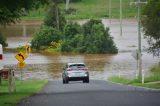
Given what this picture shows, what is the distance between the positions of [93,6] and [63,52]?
2538 inches

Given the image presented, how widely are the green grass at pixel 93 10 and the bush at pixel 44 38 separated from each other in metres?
31.3

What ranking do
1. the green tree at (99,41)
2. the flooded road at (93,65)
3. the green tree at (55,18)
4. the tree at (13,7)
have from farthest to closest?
the green tree at (55,18)
the green tree at (99,41)
the flooded road at (93,65)
the tree at (13,7)

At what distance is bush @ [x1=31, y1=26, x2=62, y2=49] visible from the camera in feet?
357

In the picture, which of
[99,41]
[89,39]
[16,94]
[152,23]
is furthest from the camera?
[89,39]

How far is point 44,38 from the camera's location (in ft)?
359

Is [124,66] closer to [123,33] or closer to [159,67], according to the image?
[159,67]

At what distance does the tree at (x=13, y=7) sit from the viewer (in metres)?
23.9

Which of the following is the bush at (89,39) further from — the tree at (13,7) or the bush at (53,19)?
the tree at (13,7)

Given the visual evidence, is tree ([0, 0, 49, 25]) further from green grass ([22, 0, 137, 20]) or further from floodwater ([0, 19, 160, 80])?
green grass ([22, 0, 137, 20])

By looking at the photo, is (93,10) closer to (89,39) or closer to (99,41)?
(89,39)

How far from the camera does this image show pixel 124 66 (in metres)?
76.3


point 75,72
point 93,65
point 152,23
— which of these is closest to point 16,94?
point 75,72

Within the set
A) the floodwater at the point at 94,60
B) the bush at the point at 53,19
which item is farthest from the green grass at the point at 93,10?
the bush at the point at 53,19

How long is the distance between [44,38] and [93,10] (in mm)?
52410
